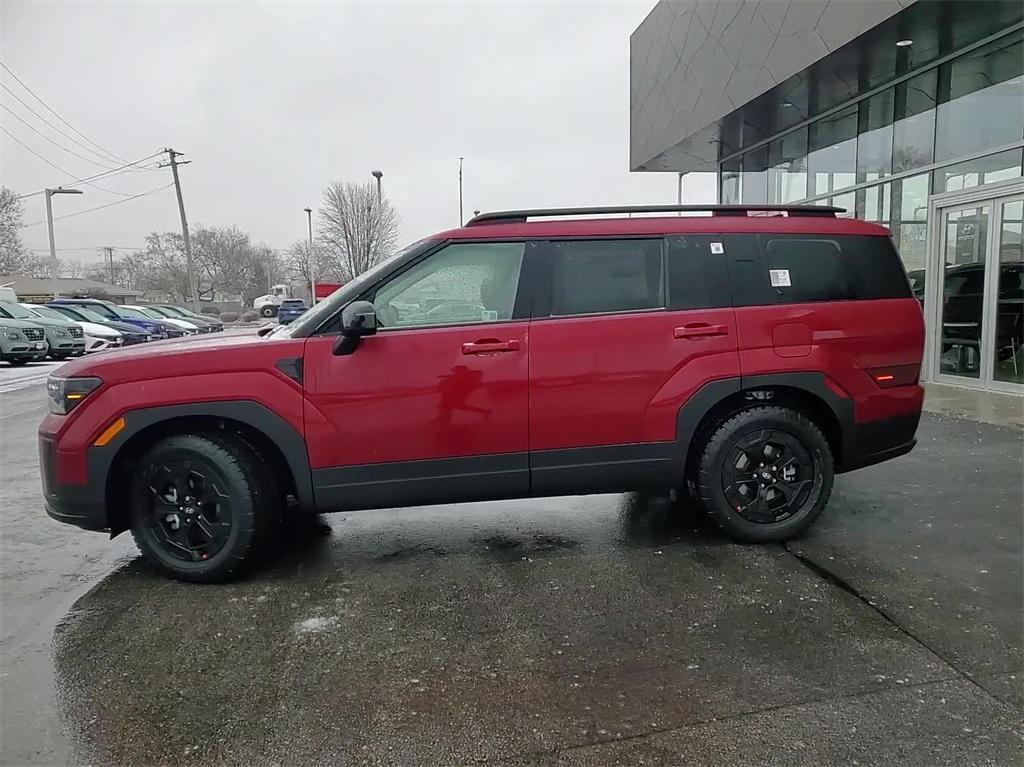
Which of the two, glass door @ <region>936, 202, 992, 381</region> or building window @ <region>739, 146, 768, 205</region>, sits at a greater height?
building window @ <region>739, 146, 768, 205</region>

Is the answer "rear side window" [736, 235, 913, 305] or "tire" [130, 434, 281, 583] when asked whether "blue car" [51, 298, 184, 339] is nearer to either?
"tire" [130, 434, 281, 583]

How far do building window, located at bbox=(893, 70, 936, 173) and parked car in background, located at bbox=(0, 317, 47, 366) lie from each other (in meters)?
19.0

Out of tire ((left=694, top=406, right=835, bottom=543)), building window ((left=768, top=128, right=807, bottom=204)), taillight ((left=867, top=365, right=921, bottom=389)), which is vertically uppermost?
building window ((left=768, top=128, right=807, bottom=204))

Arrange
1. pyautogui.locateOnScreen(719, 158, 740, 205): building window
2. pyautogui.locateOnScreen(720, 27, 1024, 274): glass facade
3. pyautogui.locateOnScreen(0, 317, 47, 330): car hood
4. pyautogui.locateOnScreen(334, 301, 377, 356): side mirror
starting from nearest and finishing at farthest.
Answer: pyautogui.locateOnScreen(334, 301, 377, 356): side mirror
pyautogui.locateOnScreen(720, 27, 1024, 274): glass facade
pyautogui.locateOnScreen(719, 158, 740, 205): building window
pyautogui.locateOnScreen(0, 317, 47, 330): car hood

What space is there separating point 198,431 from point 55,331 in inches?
692

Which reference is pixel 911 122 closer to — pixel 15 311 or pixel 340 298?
pixel 340 298

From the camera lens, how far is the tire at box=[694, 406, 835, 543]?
13.0ft

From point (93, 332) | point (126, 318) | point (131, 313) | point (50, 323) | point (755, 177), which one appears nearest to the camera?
point (755, 177)

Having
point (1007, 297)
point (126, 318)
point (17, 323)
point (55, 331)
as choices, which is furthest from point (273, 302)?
point (1007, 297)

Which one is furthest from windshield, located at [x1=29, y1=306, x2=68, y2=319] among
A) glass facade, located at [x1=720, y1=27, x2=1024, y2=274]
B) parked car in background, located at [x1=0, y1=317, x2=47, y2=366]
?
glass facade, located at [x1=720, y1=27, x2=1024, y2=274]

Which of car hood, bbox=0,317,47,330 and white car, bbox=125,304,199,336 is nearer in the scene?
car hood, bbox=0,317,47,330

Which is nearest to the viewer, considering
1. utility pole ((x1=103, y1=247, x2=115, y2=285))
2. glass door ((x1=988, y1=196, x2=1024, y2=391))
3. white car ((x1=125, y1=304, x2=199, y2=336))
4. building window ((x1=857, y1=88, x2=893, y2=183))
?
glass door ((x1=988, y1=196, x2=1024, y2=391))

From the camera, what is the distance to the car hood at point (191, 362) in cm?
352

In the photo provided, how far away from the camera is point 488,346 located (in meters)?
3.68
